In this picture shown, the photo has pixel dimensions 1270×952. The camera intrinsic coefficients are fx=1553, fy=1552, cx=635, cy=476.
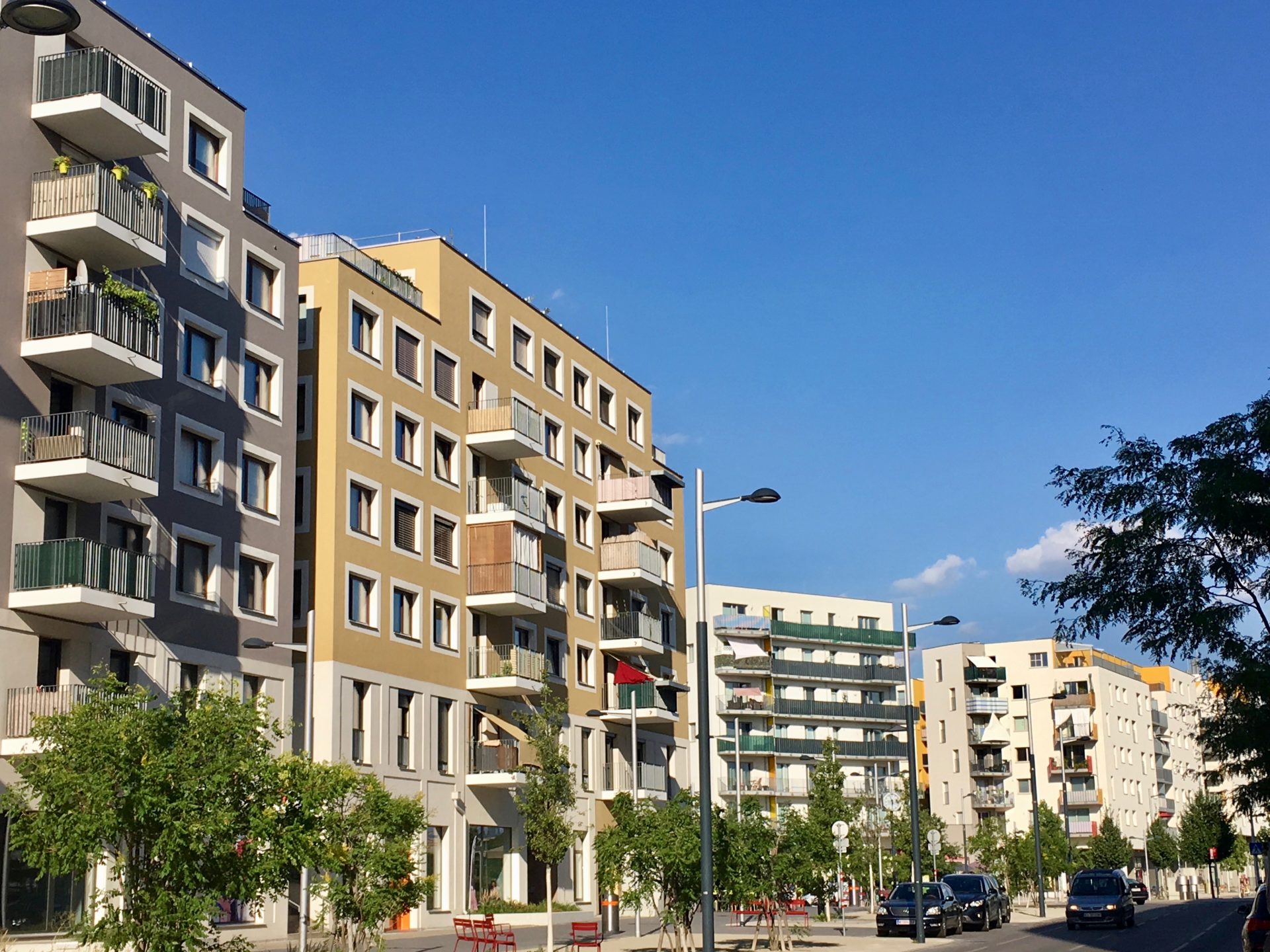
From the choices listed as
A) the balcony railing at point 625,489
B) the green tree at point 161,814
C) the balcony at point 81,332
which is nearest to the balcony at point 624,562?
the balcony railing at point 625,489

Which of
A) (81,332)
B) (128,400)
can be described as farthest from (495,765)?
(81,332)

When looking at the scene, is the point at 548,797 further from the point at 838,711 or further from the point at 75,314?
the point at 838,711

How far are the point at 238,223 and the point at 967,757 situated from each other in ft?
308

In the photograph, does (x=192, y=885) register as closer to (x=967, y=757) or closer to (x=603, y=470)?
(x=603, y=470)

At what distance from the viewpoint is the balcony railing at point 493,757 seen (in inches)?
2013

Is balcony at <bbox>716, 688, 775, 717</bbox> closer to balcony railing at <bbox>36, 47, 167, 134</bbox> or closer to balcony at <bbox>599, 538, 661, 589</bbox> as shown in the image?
balcony at <bbox>599, 538, 661, 589</bbox>

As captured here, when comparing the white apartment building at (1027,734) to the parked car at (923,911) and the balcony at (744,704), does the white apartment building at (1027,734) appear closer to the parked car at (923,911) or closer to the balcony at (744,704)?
the balcony at (744,704)

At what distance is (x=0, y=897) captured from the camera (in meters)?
30.6

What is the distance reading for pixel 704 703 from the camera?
83.5ft

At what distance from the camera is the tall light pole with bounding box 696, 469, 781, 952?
2411 centimetres

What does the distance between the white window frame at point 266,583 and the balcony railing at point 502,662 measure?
38.0 ft

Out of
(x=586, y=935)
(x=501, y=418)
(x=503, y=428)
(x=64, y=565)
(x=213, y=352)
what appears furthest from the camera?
(x=501, y=418)

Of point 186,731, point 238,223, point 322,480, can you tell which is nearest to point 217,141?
point 238,223

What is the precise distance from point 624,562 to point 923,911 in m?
21.9
